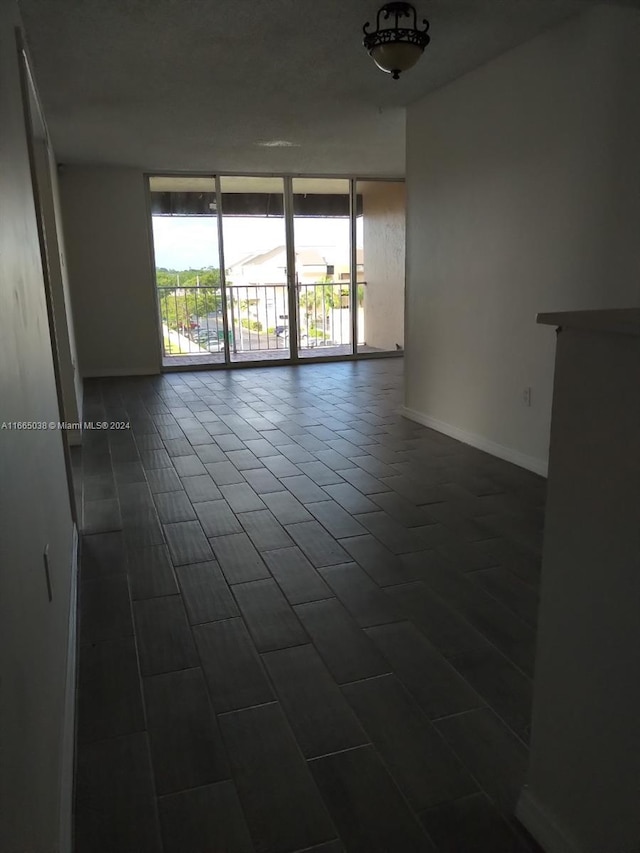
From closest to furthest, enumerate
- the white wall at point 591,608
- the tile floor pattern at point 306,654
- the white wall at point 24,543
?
the white wall at point 24,543 < the white wall at point 591,608 < the tile floor pattern at point 306,654

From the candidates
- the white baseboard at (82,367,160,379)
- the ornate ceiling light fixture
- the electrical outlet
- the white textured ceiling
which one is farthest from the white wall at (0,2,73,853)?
the white baseboard at (82,367,160,379)

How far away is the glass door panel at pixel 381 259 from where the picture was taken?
8.29m

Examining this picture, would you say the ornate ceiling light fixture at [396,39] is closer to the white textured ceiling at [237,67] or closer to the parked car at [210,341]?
the white textured ceiling at [237,67]

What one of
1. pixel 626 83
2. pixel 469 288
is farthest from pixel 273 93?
pixel 626 83

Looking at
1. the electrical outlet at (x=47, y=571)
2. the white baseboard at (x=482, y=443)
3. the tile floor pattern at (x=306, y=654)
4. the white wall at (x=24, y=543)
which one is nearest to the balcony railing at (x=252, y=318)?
the white baseboard at (x=482, y=443)

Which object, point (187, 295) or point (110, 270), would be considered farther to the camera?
point (187, 295)

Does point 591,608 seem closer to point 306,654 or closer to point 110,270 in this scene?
point 306,654

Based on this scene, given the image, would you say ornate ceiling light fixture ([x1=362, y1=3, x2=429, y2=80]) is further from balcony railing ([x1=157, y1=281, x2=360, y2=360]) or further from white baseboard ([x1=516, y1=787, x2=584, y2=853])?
balcony railing ([x1=157, y1=281, x2=360, y2=360])

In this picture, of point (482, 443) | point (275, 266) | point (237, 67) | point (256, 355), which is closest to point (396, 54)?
point (237, 67)

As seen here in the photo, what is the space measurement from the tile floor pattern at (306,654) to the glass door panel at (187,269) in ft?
14.2

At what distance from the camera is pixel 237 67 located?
12.0ft

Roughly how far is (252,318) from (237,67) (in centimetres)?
475

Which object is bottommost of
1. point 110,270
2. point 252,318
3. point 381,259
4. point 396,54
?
point 252,318

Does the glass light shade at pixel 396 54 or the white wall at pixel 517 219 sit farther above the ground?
the glass light shade at pixel 396 54
